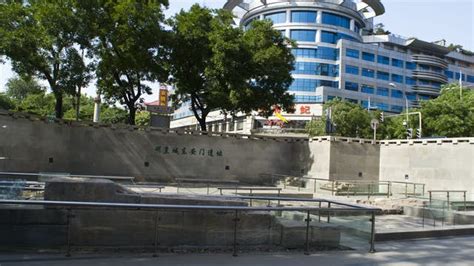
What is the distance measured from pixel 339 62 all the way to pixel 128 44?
49.7 meters

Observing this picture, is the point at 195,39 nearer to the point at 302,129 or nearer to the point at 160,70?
the point at 160,70

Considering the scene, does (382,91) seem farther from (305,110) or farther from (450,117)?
(450,117)

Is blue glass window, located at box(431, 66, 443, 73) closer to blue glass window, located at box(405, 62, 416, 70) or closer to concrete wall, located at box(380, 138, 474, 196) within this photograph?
blue glass window, located at box(405, 62, 416, 70)

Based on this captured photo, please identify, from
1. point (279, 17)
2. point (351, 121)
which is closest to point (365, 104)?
point (279, 17)

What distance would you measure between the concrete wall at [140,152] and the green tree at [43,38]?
2.69 m

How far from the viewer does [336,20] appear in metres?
72.1

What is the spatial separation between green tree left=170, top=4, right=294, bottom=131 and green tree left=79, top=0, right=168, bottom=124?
1273 mm

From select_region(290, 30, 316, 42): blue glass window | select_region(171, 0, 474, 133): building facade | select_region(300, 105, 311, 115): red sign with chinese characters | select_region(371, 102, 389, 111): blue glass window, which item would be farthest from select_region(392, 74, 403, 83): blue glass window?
select_region(300, 105, 311, 115): red sign with chinese characters

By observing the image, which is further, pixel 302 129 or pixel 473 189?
pixel 302 129

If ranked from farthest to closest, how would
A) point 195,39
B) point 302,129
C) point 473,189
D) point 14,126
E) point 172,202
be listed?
point 302,129, point 195,39, point 473,189, point 14,126, point 172,202

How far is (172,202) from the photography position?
7773 mm

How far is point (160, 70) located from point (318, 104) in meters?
39.5

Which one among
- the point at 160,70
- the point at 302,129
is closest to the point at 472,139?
the point at 160,70

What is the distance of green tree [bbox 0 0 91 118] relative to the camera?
2208 cm
